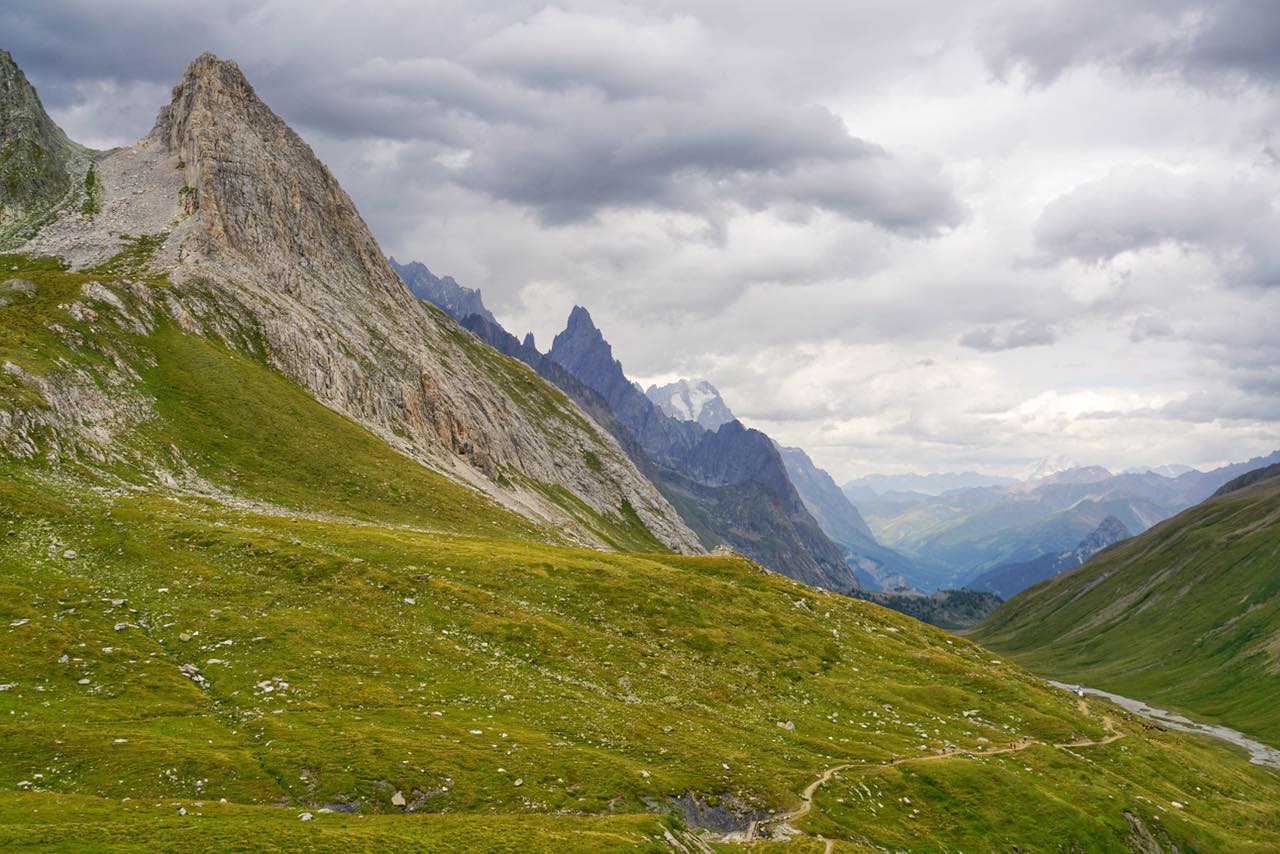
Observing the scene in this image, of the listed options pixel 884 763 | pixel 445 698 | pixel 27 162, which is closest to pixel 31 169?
pixel 27 162

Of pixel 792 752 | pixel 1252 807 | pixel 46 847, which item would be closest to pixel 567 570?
pixel 792 752

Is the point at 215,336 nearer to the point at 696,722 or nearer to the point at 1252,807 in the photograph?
the point at 696,722

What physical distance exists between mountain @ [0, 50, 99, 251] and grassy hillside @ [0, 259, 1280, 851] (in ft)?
285

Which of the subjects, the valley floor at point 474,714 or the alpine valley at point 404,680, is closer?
the valley floor at point 474,714

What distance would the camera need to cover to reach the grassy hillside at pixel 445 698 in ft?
103

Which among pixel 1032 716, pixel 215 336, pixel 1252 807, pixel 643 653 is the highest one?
pixel 215 336

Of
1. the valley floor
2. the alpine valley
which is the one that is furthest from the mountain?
the valley floor

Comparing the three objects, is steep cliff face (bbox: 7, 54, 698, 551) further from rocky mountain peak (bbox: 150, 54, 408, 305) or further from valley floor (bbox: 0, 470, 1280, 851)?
valley floor (bbox: 0, 470, 1280, 851)

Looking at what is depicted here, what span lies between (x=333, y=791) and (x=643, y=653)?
99.0ft

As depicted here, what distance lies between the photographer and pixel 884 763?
166 feet

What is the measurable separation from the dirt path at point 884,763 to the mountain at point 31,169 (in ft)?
574

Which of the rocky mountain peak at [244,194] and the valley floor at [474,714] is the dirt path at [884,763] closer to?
the valley floor at [474,714]

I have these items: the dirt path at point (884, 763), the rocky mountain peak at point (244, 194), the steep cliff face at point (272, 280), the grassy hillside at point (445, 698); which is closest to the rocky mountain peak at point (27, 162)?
the steep cliff face at point (272, 280)

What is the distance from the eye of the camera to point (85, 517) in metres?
58.3
